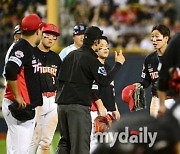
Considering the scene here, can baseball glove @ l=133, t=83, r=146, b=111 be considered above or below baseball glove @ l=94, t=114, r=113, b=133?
above

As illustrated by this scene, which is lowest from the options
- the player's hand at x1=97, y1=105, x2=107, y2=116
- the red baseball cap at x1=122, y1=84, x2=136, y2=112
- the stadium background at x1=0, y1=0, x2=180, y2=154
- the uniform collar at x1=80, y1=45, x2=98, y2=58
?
the player's hand at x1=97, y1=105, x2=107, y2=116

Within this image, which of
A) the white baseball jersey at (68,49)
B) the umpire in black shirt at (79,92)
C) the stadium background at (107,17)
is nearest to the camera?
the umpire in black shirt at (79,92)

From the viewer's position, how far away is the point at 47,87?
930 centimetres

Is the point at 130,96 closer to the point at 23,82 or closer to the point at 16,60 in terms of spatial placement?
the point at 23,82

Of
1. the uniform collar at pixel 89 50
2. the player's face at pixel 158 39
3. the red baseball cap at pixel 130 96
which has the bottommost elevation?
the red baseball cap at pixel 130 96

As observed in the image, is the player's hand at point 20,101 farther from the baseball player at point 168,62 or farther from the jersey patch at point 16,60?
the baseball player at point 168,62

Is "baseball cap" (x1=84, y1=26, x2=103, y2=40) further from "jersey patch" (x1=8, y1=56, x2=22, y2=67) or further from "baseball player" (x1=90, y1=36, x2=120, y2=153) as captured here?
"jersey patch" (x1=8, y1=56, x2=22, y2=67)

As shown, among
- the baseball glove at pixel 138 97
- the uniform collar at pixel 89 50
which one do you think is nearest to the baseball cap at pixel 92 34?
the uniform collar at pixel 89 50

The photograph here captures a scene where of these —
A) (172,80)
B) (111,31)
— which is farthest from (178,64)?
(111,31)

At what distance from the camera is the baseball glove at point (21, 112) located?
7250mm

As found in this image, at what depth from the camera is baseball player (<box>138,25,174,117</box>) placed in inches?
353

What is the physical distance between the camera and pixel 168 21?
54.8 feet

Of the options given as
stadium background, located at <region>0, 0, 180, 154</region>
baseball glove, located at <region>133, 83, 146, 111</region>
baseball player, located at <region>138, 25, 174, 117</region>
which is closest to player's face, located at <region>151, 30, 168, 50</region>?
baseball player, located at <region>138, 25, 174, 117</region>

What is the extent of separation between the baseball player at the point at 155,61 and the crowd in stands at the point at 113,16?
5750 millimetres
